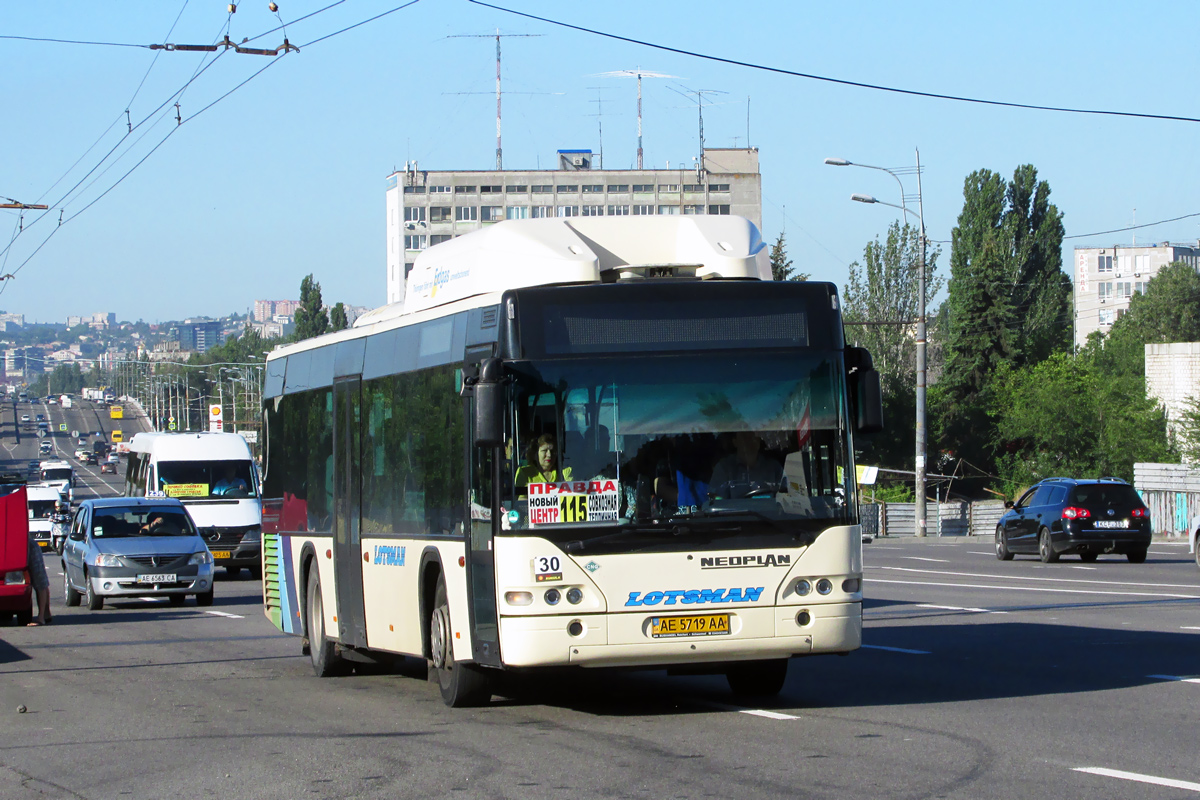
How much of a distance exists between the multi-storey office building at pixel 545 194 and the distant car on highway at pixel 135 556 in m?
133

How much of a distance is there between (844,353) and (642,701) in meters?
2.97

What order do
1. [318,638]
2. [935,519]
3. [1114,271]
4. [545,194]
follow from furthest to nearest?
[1114,271], [545,194], [935,519], [318,638]

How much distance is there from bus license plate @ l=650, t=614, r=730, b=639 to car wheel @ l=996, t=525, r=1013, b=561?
23119mm

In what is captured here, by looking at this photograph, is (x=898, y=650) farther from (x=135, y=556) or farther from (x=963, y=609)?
(x=135, y=556)

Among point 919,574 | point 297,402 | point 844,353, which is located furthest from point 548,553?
point 919,574

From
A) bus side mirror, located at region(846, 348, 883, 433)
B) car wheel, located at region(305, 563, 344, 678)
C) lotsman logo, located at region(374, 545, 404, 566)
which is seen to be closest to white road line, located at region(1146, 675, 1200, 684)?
bus side mirror, located at region(846, 348, 883, 433)

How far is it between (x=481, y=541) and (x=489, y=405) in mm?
1002

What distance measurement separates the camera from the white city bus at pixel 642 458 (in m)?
9.91

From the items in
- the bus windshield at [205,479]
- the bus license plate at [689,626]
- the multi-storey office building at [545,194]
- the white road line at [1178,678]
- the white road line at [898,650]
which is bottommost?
the white road line at [898,650]

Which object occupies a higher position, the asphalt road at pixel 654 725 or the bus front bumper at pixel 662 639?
the bus front bumper at pixel 662 639

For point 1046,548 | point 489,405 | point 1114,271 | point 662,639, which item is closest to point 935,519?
point 1046,548

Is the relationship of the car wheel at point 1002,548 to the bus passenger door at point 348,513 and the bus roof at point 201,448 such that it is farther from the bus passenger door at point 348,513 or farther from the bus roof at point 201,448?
the bus passenger door at point 348,513

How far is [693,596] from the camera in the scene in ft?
32.9

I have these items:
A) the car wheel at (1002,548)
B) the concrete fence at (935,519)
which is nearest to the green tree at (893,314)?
the concrete fence at (935,519)
